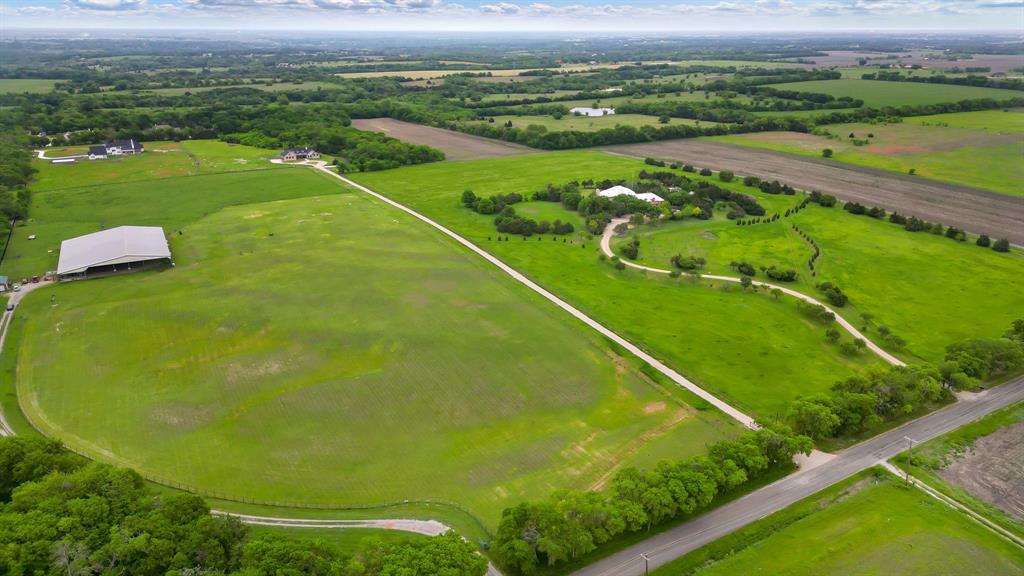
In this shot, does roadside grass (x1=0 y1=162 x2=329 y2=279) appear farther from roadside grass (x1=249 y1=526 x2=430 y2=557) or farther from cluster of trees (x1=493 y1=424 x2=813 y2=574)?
cluster of trees (x1=493 y1=424 x2=813 y2=574)

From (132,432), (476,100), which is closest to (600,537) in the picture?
(132,432)

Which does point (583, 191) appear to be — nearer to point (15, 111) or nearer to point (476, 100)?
point (476, 100)

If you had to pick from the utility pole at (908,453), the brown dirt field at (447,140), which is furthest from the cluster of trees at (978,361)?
the brown dirt field at (447,140)

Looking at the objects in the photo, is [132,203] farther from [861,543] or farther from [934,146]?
[934,146]

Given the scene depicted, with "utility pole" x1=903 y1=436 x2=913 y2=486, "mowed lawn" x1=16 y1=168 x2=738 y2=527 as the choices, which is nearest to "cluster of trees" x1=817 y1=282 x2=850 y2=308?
"utility pole" x1=903 y1=436 x2=913 y2=486

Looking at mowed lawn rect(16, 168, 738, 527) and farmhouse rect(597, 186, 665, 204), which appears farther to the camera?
farmhouse rect(597, 186, 665, 204)

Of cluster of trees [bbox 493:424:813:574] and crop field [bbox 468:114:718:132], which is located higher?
crop field [bbox 468:114:718:132]

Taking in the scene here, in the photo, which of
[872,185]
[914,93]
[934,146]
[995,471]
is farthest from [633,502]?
[914,93]

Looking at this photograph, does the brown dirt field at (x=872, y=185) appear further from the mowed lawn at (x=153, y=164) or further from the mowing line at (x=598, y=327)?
the mowed lawn at (x=153, y=164)
